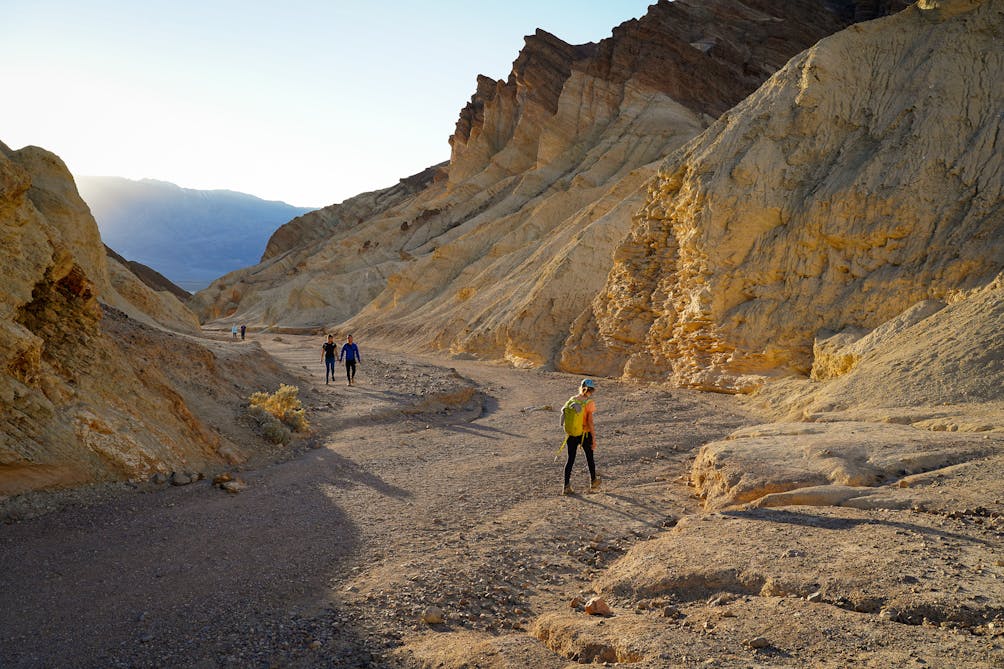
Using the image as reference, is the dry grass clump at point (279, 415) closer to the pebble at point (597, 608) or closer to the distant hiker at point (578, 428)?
the distant hiker at point (578, 428)

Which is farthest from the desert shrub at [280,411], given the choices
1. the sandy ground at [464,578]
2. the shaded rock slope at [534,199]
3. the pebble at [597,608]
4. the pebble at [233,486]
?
the shaded rock slope at [534,199]

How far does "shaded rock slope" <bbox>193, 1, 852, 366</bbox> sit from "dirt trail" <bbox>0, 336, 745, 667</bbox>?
12.9 meters

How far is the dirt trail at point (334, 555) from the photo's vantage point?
3934 millimetres

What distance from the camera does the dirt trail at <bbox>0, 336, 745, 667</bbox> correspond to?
12.9ft

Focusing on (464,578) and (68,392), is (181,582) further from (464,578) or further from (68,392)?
(68,392)

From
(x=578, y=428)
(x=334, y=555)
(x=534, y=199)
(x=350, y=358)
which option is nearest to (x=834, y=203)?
(x=578, y=428)

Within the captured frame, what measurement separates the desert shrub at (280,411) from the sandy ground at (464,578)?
2250 millimetres

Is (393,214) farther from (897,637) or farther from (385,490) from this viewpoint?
(897,637)

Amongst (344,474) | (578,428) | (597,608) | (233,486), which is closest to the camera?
(597,608)

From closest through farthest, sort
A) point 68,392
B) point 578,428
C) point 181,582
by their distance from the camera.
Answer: point 181,582
point 68,392
point 578,428

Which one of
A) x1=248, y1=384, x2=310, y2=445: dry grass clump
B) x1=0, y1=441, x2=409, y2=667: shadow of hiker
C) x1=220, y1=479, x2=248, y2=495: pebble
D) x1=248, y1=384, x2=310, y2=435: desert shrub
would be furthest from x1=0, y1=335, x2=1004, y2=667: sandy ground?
x1=248, y1=384, x2=310, y2=435: desert shrub

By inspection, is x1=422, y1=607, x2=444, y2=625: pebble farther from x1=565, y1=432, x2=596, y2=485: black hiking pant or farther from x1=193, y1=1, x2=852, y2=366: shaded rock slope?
x1=193, y1=1, x2=852, y2=366: shaded rock slope

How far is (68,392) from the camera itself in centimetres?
666

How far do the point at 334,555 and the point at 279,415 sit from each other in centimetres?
559
